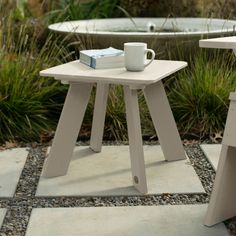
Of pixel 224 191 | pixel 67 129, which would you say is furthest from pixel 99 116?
pixel 224 191

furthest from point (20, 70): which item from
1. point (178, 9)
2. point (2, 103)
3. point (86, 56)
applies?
point (178, 9)

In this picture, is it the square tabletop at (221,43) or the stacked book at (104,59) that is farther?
the stacked book at (104,59)

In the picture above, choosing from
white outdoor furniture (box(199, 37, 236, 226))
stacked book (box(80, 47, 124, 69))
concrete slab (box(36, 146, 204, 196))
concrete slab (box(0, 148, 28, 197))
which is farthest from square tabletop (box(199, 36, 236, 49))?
concrete slab (box(0, 148, 28, 197))

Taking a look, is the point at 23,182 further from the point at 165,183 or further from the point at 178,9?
the point at 178,9

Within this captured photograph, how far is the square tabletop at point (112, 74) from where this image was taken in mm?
2748

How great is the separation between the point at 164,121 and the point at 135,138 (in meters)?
0.44

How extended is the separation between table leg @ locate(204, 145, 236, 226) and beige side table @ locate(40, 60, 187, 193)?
48 centimetres

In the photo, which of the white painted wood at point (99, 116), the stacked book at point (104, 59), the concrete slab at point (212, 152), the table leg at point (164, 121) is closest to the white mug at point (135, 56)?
the stacked book at point (104, 59)

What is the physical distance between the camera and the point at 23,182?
10.3ft

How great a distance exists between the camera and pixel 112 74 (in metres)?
2.88

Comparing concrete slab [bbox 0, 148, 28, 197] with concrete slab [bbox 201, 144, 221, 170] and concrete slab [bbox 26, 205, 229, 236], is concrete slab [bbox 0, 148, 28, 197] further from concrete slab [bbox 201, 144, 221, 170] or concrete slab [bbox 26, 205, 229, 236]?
concrete slab [bbox 201, 144, 221, 170]

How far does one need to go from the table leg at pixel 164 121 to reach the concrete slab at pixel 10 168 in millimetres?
829

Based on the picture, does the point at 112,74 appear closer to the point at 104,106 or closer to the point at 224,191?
the point at 104,106

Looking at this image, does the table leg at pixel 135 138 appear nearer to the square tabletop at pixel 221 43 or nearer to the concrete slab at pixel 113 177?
the concrete slab at pixel 113 177
